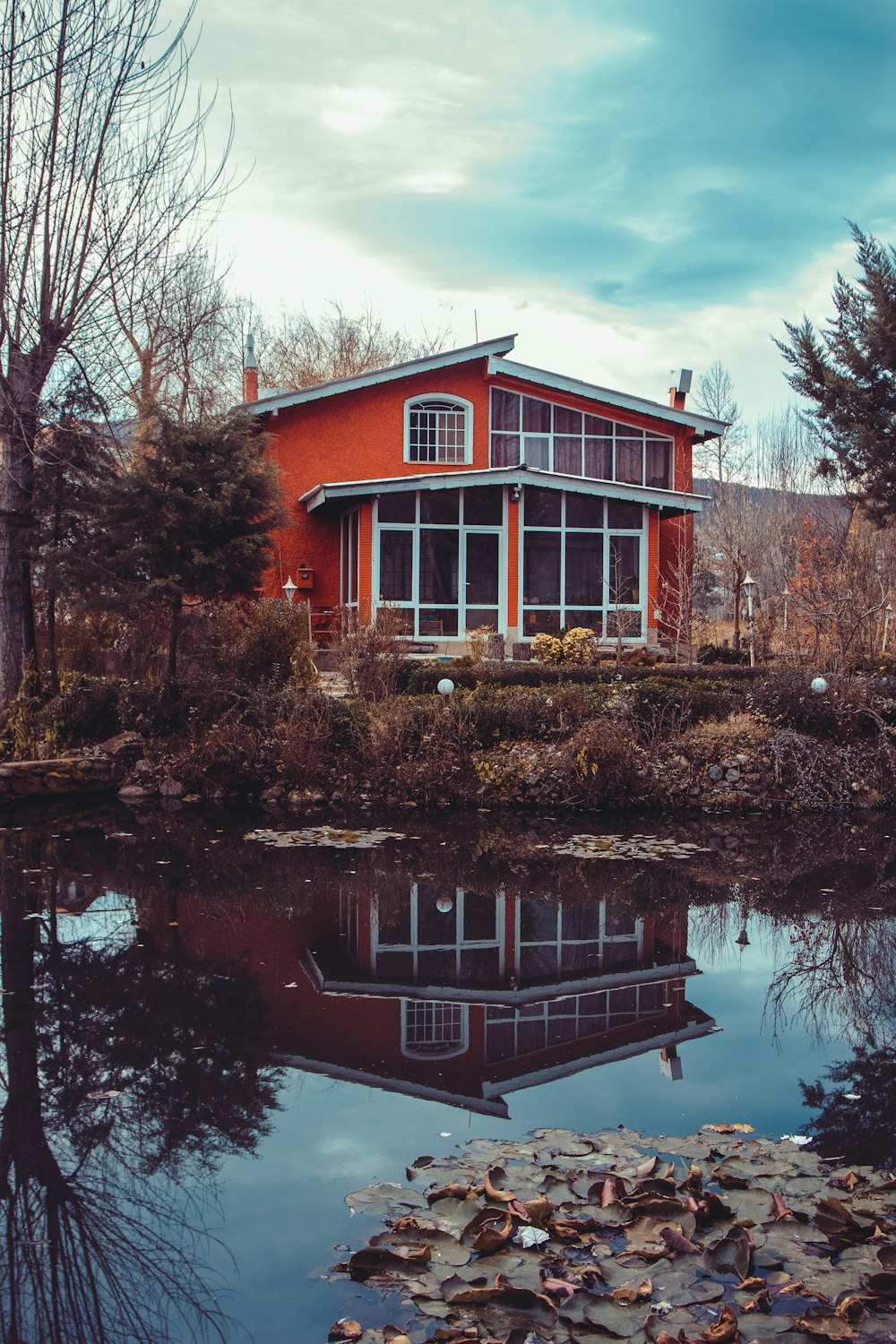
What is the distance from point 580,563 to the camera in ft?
70.3

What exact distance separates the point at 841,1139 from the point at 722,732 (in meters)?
9.22

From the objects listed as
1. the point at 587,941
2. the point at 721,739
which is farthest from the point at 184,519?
the point at 587,941

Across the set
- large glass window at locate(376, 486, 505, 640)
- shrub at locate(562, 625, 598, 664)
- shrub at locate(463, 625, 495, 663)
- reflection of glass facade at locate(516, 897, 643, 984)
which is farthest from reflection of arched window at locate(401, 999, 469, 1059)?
large glass window at locate(376, 486, 505, 640)

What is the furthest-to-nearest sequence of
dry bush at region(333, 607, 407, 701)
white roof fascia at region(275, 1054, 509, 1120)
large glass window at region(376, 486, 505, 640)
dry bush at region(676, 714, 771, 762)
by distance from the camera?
large glass window at region(376, 486, 505, 640) < dry bush at region(333, 607, 407, 701) < dry bush at region(676, 714, 771, 762) < white roof fascia at region(275, 1054, 509, 1120)

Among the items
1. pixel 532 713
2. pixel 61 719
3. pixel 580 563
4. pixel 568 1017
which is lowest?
pixel 568 1017

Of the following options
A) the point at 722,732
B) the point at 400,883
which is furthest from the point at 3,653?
the point at 722,732

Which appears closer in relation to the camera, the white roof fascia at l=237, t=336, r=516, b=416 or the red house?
the red house

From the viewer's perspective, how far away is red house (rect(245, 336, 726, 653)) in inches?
814

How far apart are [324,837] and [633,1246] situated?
7576 millimetres

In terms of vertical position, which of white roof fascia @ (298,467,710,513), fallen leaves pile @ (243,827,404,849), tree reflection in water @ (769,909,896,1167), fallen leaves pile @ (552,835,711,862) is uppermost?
white roof fascia @ (298,467,710,513)

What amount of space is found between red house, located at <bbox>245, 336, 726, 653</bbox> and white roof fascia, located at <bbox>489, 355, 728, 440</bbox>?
39mm

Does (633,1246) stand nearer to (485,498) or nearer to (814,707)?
(814,707)

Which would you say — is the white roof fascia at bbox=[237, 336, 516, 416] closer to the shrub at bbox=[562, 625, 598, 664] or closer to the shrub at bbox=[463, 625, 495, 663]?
the shrub at bbox=[463, 625, 495, 663]

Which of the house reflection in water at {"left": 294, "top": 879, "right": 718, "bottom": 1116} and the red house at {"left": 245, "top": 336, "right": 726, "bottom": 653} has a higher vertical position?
the red house at {"left": 245, "top": 336, "right": 726, "bottom": 653}
